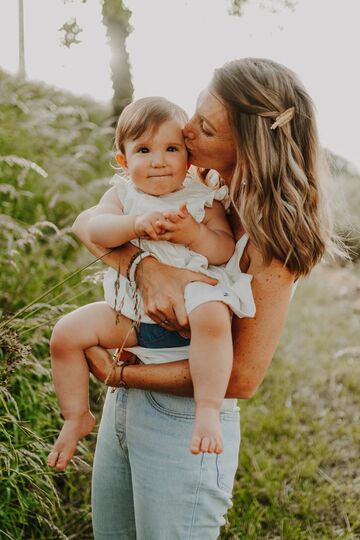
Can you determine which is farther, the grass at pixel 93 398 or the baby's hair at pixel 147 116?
the grass at pixel 93 398

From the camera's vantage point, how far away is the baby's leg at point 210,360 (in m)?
1.70

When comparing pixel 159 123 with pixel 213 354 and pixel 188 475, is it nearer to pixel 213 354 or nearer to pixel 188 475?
pixel 213 354

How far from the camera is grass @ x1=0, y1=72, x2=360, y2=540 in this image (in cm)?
249

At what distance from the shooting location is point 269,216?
1836mm

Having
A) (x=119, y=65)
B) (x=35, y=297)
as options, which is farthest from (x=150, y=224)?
(x=119, y=65)

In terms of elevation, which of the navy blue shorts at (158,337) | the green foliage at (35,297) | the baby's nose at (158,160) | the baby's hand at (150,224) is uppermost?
the baby's nose at (158,160)

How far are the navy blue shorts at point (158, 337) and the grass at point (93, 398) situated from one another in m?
0.39

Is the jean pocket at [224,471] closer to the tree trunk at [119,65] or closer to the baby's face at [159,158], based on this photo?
the baby's face at [159,158]

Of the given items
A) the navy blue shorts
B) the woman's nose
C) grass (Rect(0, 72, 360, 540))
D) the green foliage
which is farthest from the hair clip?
the green foliage

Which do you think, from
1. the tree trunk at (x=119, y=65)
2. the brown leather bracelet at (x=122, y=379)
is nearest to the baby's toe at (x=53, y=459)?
the brown leather bracelet at (x=122, y=379)

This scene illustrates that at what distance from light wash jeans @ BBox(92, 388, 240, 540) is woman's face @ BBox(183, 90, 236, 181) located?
78 cm

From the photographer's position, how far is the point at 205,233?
1914mm

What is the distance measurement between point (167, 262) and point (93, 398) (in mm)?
2018

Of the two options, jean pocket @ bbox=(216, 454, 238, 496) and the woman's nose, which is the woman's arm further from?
the woman's nose
